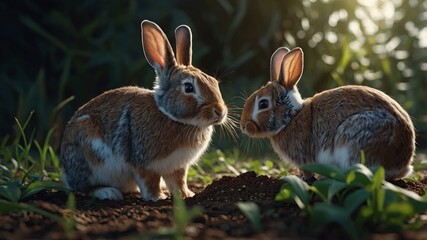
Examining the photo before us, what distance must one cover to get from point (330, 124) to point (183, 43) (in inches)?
56.0

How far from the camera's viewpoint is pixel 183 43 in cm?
508

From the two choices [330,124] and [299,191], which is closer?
[299,191]

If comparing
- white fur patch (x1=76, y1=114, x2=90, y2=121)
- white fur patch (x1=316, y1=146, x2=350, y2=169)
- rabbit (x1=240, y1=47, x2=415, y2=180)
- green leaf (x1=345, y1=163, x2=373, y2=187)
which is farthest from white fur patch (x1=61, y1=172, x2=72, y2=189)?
green leaf (x1=345, y1=163, x2=373, y2=187)

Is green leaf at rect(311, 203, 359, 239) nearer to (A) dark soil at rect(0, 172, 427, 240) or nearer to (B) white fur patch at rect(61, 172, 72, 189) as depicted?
(A) dark soil at rect(0, 172, 427, 240)

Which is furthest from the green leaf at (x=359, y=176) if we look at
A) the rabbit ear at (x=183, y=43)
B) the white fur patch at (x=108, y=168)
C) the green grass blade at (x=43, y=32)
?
the green grass blade at (x=43, y=32)

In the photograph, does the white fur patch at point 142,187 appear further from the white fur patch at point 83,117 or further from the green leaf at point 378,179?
the green leaf at point 378,179

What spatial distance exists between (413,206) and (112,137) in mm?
2532

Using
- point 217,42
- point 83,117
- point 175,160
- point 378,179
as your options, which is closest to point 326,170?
point 378,179

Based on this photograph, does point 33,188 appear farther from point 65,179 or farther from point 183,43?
point 183,43

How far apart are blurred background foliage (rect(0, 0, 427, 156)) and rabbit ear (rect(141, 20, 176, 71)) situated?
103 inches

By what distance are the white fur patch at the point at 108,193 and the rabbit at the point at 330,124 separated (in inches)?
46.1

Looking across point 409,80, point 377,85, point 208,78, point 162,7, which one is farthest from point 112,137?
point 409,80

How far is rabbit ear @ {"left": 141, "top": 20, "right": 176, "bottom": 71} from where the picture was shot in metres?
4.93

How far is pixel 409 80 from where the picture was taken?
9.18 m
